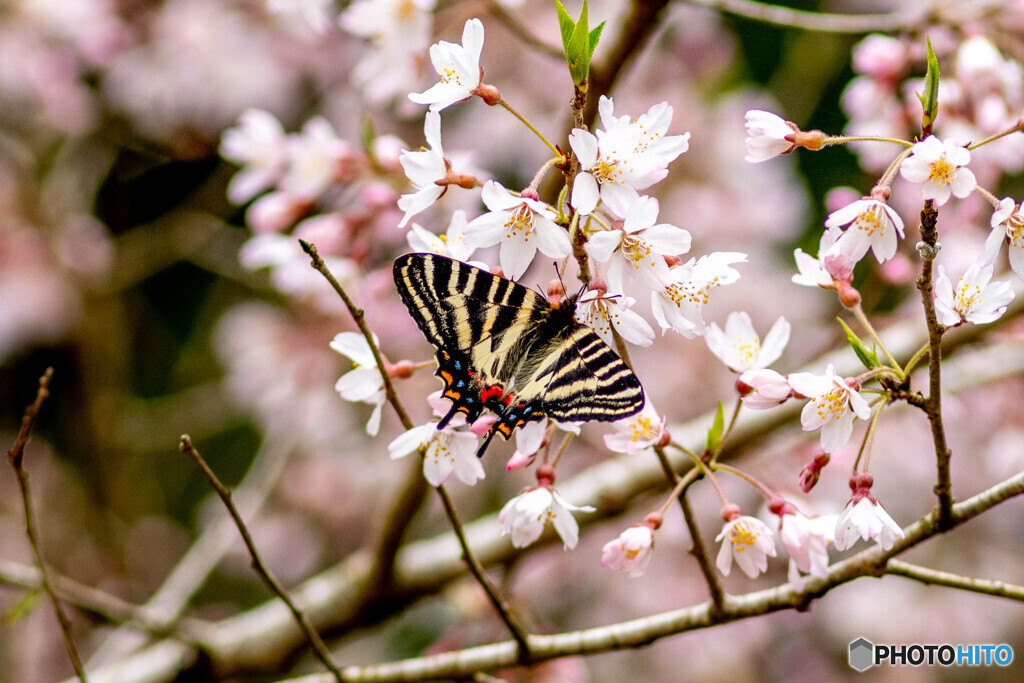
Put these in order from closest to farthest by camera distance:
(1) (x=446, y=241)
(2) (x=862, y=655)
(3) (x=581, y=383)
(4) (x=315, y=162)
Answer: (3) (x=581, y=383), (1) (x=446, y=241), (2) (x=862, y=655), (4) (x=315, y=162)

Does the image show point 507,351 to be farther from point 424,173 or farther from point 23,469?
point 23,469

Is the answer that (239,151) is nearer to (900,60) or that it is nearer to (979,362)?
(900,60)

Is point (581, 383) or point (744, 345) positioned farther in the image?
point (744, 345)

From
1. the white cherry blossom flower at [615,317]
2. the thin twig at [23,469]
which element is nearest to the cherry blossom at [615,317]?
the white cherry blossom flower at [615,317]

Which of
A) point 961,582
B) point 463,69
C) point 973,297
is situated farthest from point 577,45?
point 961,582

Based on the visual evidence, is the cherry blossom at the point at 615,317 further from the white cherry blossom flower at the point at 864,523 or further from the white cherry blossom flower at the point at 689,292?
the white cherry blossom flower at the point at 864,523

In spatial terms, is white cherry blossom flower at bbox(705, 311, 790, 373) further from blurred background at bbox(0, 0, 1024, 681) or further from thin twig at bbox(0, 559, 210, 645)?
blurred background at bbox(0, 0, 1024, 681)
